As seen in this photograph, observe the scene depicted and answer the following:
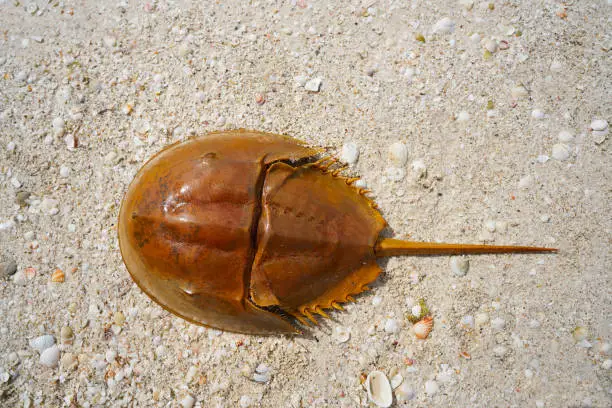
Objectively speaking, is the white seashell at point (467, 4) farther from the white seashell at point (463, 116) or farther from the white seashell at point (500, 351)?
the white seashell at point (500, 351)

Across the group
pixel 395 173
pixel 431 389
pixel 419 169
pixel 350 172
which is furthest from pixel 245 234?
pixel 431 389

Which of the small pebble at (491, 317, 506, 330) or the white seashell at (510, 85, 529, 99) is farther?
the white seashell at (510, 85, 529, 99)

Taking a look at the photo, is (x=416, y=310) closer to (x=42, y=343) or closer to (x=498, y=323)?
(x=498, y=323)

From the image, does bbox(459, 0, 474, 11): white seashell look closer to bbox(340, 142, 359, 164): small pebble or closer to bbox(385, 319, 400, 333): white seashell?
bbox(340, 142, 359, 164): small pebble

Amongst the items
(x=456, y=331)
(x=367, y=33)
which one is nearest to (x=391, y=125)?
(x=367, y=33)

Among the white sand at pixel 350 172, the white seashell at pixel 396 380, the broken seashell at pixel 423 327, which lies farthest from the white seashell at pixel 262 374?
the broken seashell at pixel 423 327

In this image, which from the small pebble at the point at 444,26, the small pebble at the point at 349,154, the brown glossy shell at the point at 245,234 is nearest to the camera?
the brown glossy shell at the point at 245,234

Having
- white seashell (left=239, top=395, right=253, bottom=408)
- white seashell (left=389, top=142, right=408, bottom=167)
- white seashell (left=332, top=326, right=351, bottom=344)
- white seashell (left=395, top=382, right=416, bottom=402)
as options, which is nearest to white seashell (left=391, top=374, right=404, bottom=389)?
white seashell (left=395, top=382, right=416, bottom=402)
